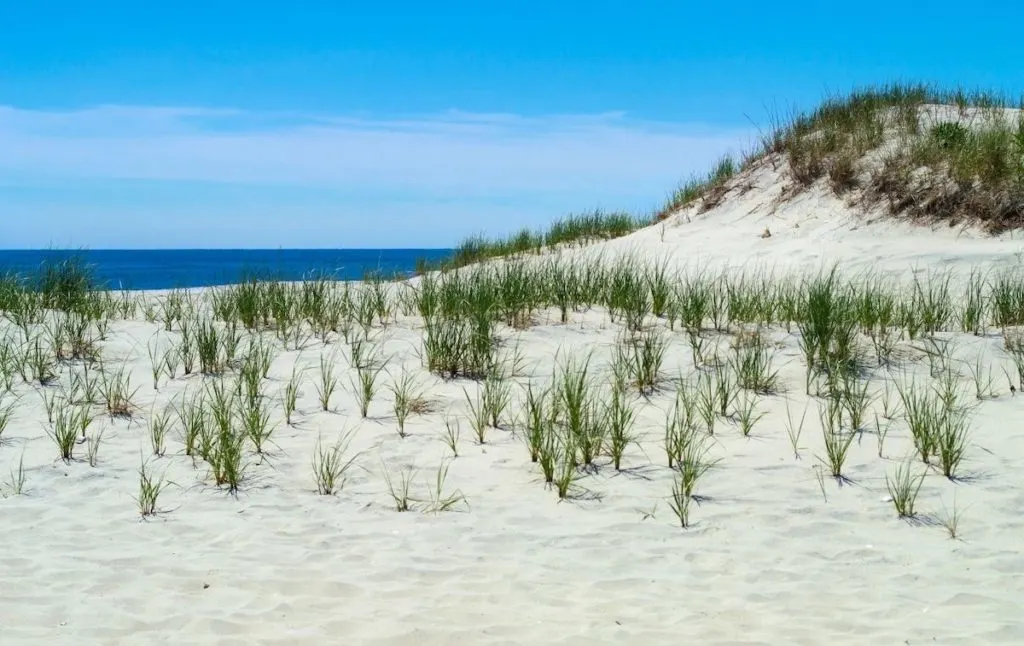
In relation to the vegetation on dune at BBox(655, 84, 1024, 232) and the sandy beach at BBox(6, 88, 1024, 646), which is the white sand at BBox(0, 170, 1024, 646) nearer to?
the sandy beach at BBox(6, 88, 1024, 646)

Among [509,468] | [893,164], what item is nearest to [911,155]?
[893,164]

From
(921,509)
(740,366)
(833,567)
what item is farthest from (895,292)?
(833,567)

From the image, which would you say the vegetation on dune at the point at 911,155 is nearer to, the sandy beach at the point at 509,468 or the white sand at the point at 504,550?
the sandy beach at the point at 509,468

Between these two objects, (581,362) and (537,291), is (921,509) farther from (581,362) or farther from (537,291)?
(537,291)

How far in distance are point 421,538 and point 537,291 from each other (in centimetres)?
498

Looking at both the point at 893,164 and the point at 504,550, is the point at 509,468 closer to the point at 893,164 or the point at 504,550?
the point at 504,550

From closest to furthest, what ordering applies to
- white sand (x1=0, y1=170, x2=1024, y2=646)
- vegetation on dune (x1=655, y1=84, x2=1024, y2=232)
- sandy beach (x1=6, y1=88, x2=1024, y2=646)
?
1. white sand (x1=0, y1=170, x2=1024, y2=646)
2. sandy beach (x1=6, y1=88, x2=1024, y2=646)
3. vegetation on dune (x1=655, y1=84, x2=1024, y2=232)

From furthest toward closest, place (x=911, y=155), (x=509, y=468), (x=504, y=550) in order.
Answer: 1. (x=911, y=155)
2. (x=509, y=468)
3. (x=504, y=550)

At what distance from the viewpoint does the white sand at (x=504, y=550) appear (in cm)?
352

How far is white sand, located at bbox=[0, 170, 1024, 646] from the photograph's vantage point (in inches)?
138

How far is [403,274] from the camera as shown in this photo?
1196 cm

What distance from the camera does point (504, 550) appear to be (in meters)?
4.32

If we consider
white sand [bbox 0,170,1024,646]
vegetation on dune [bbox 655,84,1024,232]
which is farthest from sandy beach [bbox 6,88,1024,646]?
vegetation on dune [bbox 655,84,1024,232]

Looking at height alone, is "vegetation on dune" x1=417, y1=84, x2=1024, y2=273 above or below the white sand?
above
